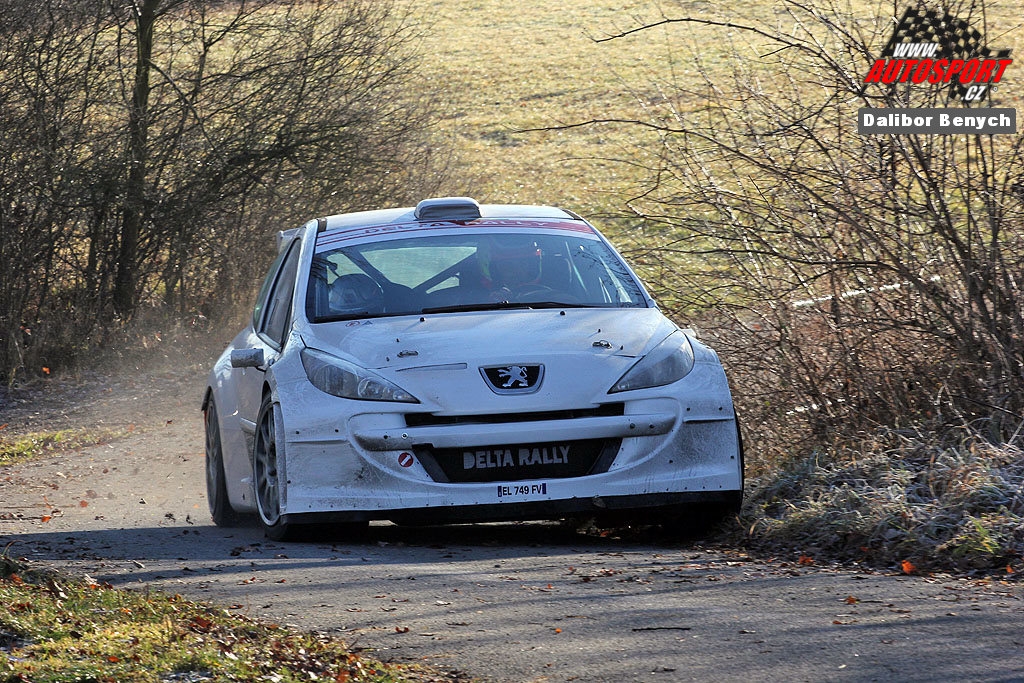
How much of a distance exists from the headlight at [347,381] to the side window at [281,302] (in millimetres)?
637

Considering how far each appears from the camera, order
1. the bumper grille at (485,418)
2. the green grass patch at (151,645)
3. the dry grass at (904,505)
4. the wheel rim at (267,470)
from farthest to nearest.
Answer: the wheel rim at (267,470), the bumper grille at (485,418), the dry grass at (904,505), the green grass patch at (151,645)

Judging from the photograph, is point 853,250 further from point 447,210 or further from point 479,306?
point 479,306

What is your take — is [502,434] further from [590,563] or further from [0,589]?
[0,589]

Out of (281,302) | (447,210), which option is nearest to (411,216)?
(447,210)

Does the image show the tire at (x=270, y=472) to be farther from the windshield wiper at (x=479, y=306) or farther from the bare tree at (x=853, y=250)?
the bare tree at (x=853, y=250)

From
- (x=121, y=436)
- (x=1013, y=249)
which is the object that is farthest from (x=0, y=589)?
(x=121, y=436)

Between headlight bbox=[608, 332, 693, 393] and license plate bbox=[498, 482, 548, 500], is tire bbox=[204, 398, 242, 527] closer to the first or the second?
license plate bbox=[498, 482, 548, 500]

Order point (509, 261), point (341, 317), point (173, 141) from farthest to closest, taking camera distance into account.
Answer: point (173, 141) < point (509, 261) < point (341, 317)

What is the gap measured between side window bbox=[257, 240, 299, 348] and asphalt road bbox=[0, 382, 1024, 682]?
1065 millimetres

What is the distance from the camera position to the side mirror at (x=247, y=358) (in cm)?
809

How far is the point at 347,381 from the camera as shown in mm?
7391

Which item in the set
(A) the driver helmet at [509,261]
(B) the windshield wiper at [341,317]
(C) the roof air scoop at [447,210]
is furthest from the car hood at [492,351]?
(C) the roof air scoop at [447,210]

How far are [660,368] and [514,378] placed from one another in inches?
27.8

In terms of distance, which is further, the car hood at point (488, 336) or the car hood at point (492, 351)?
the car hood at point (488, 336)
